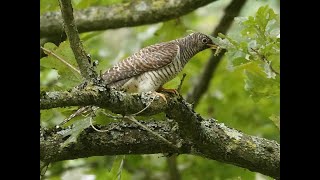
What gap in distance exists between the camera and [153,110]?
8.82ft

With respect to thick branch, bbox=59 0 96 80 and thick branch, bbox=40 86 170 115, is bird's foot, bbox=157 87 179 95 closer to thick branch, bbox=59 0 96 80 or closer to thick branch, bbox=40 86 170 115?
thick branch, bbox=40 86 170 115

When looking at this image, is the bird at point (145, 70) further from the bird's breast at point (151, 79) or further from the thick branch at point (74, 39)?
the thick branch at point (74, 39)

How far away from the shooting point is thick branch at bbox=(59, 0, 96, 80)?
8.28 feet

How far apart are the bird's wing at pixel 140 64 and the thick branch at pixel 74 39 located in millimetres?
874

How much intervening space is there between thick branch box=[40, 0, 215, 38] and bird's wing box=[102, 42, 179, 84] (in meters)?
0.93

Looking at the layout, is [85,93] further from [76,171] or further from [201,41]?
[76,171]

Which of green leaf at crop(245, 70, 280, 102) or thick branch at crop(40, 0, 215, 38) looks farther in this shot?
thick branch at crop(40, 0, 215, 38)

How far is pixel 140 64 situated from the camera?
355cm

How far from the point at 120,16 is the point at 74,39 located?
196 centimetres

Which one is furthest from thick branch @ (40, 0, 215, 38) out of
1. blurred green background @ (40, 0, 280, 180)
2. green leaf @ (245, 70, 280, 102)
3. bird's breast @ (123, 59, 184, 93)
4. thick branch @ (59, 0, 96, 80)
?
thick branch @ (59, 0, 96, 80)

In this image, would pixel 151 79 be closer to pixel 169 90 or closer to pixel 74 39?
pixel 169 90

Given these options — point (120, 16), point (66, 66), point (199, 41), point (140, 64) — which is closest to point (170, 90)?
point (140, 64)
